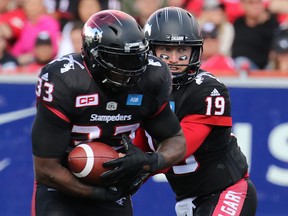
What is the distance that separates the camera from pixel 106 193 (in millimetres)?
4816

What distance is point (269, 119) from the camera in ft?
26.3

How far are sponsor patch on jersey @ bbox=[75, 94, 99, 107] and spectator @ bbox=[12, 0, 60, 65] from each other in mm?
5141

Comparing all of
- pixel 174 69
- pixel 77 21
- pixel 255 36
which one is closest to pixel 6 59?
pixel 77 21

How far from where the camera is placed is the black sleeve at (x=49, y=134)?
472cm

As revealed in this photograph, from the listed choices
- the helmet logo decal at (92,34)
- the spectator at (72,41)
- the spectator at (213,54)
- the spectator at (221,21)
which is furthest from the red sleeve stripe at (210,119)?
the spectator at (221,21)

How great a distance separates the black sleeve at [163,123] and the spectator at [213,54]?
357 centimetres

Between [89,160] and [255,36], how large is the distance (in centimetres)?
521

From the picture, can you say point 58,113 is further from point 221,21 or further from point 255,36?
point 221,21

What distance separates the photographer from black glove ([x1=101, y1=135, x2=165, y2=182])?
185 inches

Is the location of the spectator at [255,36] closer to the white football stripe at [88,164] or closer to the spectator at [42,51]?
the spectator at [42,51]

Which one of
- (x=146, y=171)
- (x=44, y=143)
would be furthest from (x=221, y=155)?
(x=44, y=143)

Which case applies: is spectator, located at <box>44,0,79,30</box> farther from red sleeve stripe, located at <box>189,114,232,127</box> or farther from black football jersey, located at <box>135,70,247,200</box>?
red sleeve stripe, located at <box>189,114,232,127</box>

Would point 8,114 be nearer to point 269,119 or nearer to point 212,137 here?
point 269,119

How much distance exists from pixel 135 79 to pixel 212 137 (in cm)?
101
